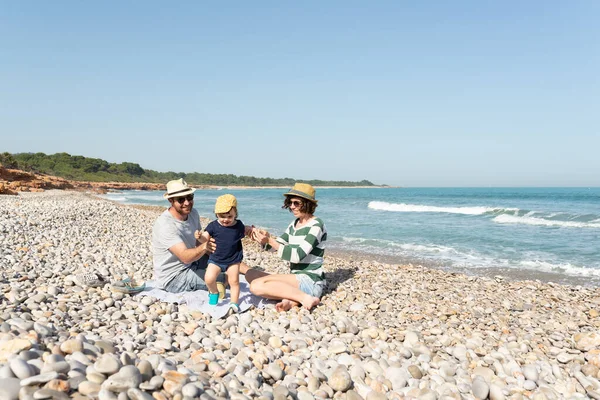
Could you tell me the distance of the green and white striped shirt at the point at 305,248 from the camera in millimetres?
5426

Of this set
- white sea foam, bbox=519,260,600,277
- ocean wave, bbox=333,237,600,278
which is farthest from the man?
white sea foam, bbox=519,260,600,277

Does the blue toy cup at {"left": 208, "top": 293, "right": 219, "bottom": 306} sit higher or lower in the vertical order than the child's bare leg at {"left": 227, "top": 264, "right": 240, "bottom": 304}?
lower

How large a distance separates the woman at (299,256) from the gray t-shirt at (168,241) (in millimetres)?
982

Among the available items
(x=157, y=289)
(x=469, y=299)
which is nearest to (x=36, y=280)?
(x=157, y=289)

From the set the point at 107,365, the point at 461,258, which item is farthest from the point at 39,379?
the point at 461,258

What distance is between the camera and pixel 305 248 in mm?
5414

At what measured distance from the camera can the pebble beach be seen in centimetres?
271

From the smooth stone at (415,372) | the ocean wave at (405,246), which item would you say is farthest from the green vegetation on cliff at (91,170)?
the smooth stone at (415,372)

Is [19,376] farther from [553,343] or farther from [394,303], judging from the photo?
[553,343]

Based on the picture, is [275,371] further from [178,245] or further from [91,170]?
[91,170]

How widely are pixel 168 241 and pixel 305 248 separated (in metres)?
1.81

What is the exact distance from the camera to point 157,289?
5.55 meters

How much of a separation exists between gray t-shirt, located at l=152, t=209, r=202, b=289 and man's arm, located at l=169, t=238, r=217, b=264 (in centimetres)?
7

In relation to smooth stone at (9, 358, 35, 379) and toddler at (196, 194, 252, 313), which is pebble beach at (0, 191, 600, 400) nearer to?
smooth stone at (9, 358, 35, 379)
